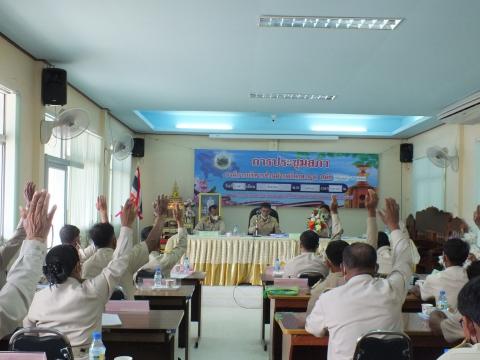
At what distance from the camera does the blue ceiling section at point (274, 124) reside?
36.9ft

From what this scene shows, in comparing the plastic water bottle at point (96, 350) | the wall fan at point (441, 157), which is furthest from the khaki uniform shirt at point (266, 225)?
the plastic water bottle at point (96, 350)

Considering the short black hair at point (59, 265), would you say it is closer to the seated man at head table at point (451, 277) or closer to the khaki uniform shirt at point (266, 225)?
the seated man at head table at point (451, 277)

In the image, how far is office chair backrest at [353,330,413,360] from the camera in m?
2.61

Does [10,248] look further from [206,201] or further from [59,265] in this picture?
[206,201]

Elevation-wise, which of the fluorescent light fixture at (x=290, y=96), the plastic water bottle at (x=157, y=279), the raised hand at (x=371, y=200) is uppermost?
the fluorescent light fixture at (x=290, y=96)

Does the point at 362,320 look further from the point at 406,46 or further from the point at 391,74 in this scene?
the point at 391,74

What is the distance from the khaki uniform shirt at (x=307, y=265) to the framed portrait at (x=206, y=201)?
6.23m

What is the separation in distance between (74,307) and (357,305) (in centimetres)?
150

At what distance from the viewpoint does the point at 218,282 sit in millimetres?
8297

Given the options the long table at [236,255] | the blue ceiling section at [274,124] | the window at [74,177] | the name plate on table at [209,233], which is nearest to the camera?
the window at [74,177]

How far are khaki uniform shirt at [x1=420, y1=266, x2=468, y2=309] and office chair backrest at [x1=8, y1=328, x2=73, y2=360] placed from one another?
283 cm

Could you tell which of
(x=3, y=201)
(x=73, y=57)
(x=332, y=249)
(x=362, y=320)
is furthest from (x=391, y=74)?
(x=3, y=201)

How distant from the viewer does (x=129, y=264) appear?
4.38 metres

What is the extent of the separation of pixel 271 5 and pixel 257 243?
4889 millimetres
